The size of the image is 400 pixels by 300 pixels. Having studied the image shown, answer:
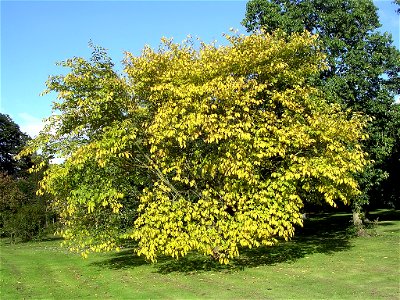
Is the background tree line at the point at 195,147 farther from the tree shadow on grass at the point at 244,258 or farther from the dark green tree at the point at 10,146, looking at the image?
the dark green tree at the point at 10,146

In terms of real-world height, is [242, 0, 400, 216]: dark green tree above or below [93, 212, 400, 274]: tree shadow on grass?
above

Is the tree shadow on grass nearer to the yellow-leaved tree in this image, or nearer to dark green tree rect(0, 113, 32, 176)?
the yellow-leaved tree

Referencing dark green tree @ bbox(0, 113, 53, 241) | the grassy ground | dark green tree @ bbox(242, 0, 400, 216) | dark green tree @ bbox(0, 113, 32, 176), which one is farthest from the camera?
dark green tree @ bbox(0, 113, 32, 176)

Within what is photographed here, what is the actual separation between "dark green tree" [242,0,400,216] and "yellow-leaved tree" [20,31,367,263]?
23.4ft

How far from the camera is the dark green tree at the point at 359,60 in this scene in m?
20.8

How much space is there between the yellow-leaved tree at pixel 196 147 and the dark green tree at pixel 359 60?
7.12 metres

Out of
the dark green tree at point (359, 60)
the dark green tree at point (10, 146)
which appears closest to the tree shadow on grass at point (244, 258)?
the dark green tree at point (359, 60)

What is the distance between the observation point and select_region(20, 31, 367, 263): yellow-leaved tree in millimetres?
12305

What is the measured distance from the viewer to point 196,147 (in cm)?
1364

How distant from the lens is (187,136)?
42.0ft

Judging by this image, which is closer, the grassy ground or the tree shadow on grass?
the grassy ground

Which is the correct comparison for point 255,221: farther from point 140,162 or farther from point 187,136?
point 140,162

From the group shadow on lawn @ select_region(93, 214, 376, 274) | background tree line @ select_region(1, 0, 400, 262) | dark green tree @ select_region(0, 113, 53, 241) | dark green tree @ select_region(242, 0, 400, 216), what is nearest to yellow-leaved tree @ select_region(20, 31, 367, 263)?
background tree line @ select_region(1, 0, 400, 262)

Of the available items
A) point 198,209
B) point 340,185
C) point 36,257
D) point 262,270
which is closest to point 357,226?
point 340,185
